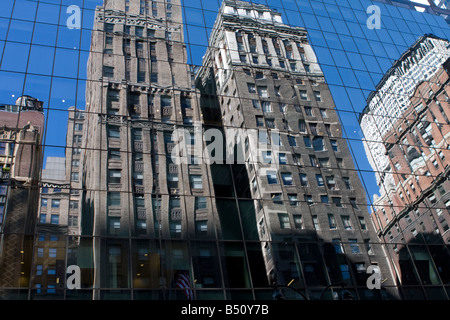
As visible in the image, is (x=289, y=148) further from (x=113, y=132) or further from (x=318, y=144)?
(x=113, y=132)

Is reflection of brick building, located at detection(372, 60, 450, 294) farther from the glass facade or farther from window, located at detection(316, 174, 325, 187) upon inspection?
window, located at detection(316, 174, 325, 187)

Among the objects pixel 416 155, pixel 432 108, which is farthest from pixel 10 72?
pixel 432 108

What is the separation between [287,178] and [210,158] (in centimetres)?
473

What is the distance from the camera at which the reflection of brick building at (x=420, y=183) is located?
24875 millimetres

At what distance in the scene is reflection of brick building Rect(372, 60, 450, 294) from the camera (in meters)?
24.9

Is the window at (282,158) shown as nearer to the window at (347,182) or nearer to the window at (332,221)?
the window at (347,182)

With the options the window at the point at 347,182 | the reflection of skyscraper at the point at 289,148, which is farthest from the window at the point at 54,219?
the window at the point at 347,182

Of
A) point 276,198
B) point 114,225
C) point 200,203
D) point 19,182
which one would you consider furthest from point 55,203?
point 276,198

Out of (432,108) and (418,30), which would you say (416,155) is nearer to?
(432,108)

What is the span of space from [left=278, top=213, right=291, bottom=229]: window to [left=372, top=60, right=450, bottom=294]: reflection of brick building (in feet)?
18.3

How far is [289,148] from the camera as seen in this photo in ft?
90.6

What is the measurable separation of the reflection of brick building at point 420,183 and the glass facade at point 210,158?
4.7 inches

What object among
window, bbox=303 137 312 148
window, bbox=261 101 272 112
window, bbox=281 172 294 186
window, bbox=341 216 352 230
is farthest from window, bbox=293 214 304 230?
window, bbox=261 101 272 112
